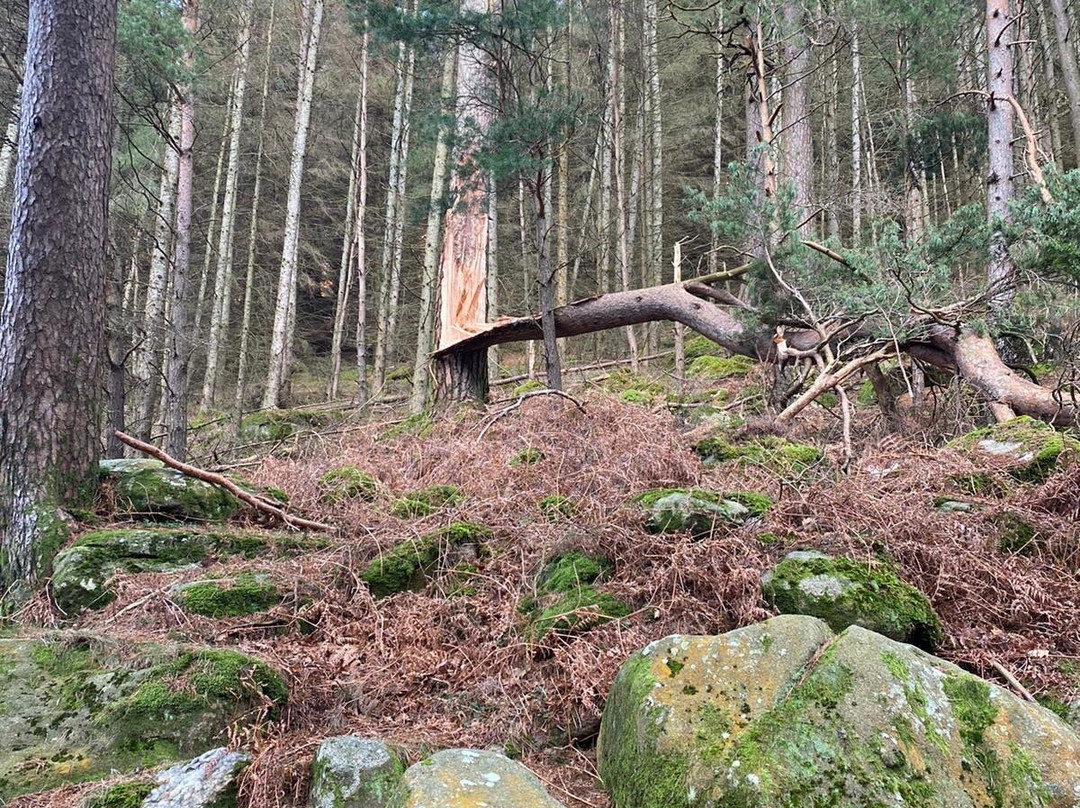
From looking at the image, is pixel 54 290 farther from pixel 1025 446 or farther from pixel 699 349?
pixel 699 349

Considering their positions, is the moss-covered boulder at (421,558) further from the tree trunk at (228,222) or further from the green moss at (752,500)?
the tree trunk at (228,222)

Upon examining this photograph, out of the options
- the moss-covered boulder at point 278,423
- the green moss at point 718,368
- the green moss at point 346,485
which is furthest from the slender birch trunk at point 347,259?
the green moss at point 346,485

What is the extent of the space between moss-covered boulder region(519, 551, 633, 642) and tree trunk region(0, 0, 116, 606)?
324 centimetres

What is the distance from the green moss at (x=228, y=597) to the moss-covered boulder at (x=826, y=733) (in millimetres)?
2354

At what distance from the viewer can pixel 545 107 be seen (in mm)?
7953

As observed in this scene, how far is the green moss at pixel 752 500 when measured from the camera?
4.08 m

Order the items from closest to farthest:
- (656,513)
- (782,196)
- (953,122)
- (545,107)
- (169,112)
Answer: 1. (656,513)
2. (782,196)
3. (545,107)
4. (169,112)
5. (953,122)

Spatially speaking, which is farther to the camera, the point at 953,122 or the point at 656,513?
the point at 953,122

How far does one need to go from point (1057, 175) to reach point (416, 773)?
21.7 ft

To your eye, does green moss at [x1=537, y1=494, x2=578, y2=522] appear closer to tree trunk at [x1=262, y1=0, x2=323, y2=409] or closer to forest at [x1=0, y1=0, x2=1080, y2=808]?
forest at [x1=0, y1=0, x2=1080, y2=808]

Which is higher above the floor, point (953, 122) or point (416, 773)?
point (953, 122)

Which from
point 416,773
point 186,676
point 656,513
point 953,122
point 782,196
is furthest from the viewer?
point 953,122

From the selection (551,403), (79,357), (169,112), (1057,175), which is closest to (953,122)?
(1057,175)

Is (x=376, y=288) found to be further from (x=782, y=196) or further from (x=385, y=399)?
(x=782, y=196)
